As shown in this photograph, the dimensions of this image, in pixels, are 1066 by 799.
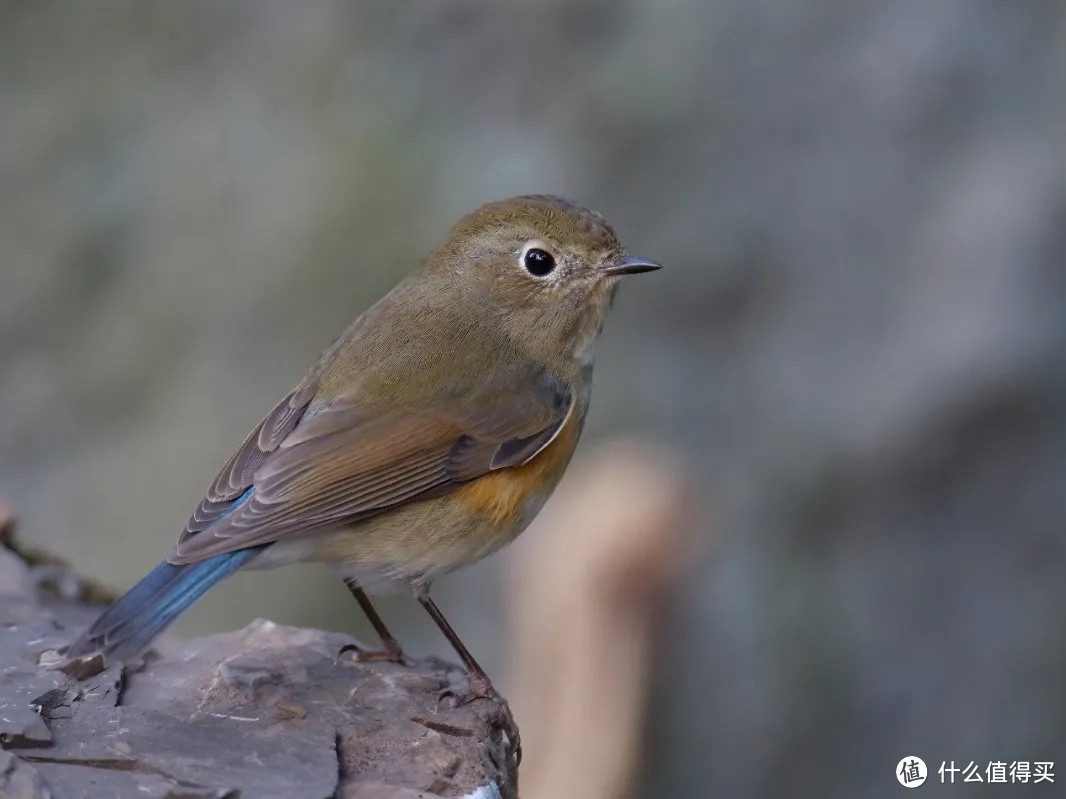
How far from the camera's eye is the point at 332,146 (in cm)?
730

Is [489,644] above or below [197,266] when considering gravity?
below

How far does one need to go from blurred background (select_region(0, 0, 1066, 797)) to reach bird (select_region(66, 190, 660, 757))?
1.32 meters

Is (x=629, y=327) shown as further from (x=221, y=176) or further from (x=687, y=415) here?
(x=221, y=176)

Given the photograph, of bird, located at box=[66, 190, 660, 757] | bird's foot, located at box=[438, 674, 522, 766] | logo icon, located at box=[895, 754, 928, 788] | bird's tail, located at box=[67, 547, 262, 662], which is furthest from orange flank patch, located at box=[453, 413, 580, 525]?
logo icon, located at box=[895, 754, 928, 788]

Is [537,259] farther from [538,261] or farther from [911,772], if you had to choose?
[911,772]

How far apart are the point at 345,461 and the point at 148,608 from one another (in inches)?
26.1

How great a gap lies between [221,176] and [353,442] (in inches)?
165

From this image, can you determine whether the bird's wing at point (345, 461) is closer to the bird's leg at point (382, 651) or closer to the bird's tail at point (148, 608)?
the bird's tail at point (148, 608)

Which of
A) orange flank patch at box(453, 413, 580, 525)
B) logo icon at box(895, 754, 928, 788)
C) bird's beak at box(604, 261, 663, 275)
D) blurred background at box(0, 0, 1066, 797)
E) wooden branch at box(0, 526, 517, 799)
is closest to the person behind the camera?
wooden branch at box(0, 526, 517, 799)

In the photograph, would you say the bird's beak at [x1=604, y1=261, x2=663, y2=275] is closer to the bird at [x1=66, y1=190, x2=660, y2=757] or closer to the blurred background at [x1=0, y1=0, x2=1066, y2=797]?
the bird at [x1=66, y1=190, x2=660, y2=757]

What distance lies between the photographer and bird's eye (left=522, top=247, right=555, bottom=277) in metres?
4.09

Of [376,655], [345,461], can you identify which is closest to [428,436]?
[345,461]

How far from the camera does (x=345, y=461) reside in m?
3.63

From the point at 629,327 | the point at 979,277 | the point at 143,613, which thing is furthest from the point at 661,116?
the point at 143,613
